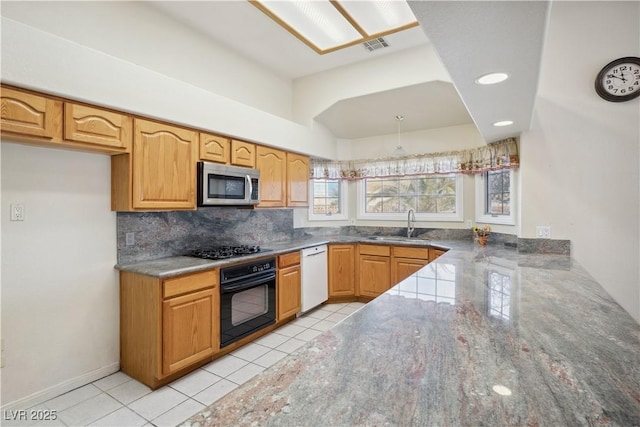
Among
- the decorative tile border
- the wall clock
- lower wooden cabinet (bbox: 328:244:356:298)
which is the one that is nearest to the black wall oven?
lower wooden cabinet (bbox: 328:244:356:298)

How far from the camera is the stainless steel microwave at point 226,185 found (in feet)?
9.05

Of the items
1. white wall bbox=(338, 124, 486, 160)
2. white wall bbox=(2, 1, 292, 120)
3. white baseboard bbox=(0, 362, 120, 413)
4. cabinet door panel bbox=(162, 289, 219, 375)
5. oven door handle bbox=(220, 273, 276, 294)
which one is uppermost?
white wall bbox=(2, 1, 292, 120)

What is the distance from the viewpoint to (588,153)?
9.09ft

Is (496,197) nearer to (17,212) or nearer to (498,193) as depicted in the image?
(498,193)

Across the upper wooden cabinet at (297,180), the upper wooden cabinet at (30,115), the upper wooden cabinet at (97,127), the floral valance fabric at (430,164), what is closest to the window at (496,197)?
the floral valance fabric at (430,164)

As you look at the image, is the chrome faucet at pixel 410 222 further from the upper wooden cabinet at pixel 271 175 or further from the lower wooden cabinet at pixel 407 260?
the upper wooden cabinet at pixel 271 175

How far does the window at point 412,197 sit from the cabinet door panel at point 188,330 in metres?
2.90

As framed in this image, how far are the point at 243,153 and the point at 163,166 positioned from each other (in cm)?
88

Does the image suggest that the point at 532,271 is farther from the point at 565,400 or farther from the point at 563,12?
the point at 563,12

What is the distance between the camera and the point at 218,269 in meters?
2.63

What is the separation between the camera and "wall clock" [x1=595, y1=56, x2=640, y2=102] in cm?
260

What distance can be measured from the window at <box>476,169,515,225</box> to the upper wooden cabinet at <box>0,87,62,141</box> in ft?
13.0

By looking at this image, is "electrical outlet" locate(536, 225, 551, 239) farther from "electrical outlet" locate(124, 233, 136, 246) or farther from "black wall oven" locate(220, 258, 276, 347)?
"electrical outlet" locate(124, 233, 136, 246)

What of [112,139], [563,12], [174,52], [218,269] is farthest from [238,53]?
[563,12]
